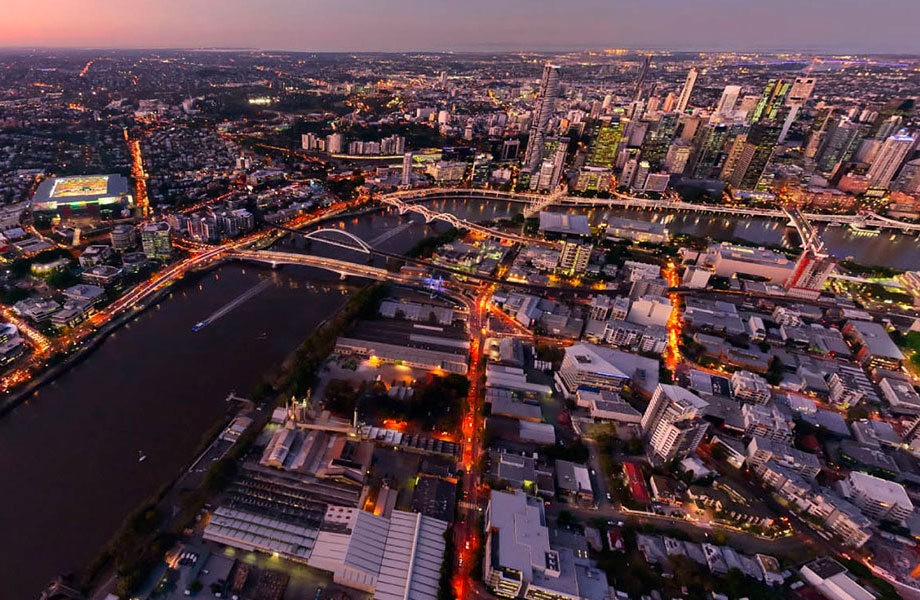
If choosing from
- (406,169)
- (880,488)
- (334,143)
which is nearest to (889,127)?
(406,169)

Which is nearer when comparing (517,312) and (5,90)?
(517,312)

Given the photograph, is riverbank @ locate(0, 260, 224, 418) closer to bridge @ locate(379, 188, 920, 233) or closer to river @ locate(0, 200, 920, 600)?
river @ locate(0, 200, 920, 600)

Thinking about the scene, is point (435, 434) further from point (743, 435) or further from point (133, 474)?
point (743, 435)

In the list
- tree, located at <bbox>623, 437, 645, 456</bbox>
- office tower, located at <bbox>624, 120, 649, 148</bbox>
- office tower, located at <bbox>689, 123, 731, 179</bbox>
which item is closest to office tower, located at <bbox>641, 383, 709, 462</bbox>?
tree, located at <bbox>623, 437, 645, 456</bbox>

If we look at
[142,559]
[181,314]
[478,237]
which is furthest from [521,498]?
[478,237]

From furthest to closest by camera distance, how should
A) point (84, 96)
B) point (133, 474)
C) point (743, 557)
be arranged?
point (84, 96) < point (133, 474) < point (743, 557)

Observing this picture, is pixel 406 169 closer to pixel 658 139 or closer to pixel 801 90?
pixel 658 139
